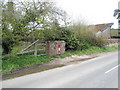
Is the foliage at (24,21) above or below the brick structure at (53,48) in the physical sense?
above

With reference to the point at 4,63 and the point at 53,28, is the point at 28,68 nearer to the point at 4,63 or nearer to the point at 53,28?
the point at 4,63

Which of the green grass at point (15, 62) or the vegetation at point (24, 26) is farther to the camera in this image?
the vegetation at point (24, 26)

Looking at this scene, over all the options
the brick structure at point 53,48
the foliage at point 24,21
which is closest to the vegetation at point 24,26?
the foliage at point 24,21

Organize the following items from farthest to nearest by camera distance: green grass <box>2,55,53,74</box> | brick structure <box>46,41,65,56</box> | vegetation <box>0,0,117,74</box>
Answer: brick structure <box>46,41,65,56</box>
vegetation <box>0,0,117,74</box>
green grass <box>2,55,53,74</box>

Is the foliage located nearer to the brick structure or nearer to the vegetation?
the vegetation

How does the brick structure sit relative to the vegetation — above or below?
below

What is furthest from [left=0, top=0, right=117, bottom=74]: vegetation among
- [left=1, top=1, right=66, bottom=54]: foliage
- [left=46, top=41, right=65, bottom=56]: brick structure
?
[left=46, top=41, right=65, bottom=56]: brick structure

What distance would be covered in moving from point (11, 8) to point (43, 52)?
503 centimetres

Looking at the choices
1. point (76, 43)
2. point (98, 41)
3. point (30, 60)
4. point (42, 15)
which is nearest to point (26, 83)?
point (30, 60)

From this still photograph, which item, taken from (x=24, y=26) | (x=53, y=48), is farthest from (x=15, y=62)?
(x=53, y=48)

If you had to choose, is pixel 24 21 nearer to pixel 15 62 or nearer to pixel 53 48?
pixel 15 62

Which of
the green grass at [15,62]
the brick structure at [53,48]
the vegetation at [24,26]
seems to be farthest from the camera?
the brick structure at [53,48]

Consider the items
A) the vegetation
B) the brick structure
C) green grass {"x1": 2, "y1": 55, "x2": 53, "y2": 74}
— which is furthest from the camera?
the brick structure

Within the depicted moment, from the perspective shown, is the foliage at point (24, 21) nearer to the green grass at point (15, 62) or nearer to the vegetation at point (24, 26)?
the vegetation at point (24, 26)
